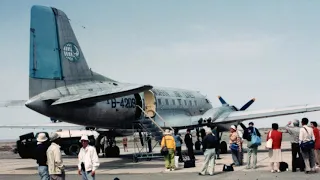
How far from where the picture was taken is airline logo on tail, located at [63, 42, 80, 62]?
67.4ft

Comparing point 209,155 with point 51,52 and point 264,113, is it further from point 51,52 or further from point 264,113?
point 264,113

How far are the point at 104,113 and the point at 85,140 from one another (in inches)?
451

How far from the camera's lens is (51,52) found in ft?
64.9

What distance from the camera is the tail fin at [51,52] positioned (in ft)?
63.0

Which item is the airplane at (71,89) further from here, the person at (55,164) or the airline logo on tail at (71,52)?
the person at (55,164)

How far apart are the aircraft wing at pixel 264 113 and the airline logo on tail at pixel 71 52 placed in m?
11.0

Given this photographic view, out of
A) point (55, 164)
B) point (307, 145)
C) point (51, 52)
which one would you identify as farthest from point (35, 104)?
point (307, 145)

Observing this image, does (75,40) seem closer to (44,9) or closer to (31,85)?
(44,9)

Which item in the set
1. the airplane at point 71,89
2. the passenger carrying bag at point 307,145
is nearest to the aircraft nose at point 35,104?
the airplane at point 71,89

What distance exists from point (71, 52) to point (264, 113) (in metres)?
13.6

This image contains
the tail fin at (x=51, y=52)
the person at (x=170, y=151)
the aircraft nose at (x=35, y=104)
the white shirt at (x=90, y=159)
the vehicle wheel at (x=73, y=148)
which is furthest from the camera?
the vehicle wheel at (x=73, y=148)

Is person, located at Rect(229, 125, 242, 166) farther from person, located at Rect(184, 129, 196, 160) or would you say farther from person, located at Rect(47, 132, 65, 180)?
person, located at Rect(47, 132, 65, 180)

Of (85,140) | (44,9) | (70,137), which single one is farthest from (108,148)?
(85,140)

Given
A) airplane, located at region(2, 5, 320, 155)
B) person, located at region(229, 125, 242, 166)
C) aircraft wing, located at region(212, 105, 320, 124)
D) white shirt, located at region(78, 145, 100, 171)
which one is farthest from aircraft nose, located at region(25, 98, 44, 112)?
aircraft wing, located at region(212, 105, 320, 124)
